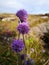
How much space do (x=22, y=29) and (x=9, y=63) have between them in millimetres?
2319

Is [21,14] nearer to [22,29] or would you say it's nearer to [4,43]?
[22,29]

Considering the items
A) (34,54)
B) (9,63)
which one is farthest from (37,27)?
(9,63)

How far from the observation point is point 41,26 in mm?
8906

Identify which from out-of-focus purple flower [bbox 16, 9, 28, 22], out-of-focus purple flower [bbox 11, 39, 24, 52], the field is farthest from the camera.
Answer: the field

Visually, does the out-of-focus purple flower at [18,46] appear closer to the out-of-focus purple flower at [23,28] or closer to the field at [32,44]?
the out-of-focus purple flower at [23,28]

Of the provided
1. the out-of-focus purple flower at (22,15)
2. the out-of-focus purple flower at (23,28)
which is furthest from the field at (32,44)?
the out-of-focus purple flower at (23,28)

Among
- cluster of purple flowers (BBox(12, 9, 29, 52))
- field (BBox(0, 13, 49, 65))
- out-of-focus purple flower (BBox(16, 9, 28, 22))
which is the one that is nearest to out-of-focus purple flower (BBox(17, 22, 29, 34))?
cluster of purple flowers (BBox(12, 9, 29, 52))

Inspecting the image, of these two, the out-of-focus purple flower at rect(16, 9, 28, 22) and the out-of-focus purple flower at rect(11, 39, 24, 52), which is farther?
the out-of-focus purple flower at rect(16, 9, 28, 22)

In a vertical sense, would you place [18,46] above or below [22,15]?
below

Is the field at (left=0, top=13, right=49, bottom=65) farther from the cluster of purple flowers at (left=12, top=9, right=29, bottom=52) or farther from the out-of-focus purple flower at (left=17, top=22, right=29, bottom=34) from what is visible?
the out-of-focus purple flower at (left=17, top=22, right=29, bottom=34)

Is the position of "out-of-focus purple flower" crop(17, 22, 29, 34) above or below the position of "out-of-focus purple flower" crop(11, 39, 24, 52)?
above

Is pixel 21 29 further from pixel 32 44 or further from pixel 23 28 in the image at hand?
pixel 32 44

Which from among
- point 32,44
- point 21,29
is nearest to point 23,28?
point 21,29

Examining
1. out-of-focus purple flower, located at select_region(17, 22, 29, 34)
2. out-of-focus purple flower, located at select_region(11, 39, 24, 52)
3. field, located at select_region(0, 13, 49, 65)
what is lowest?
field, located at select_region(0, 13, 49, 65)
